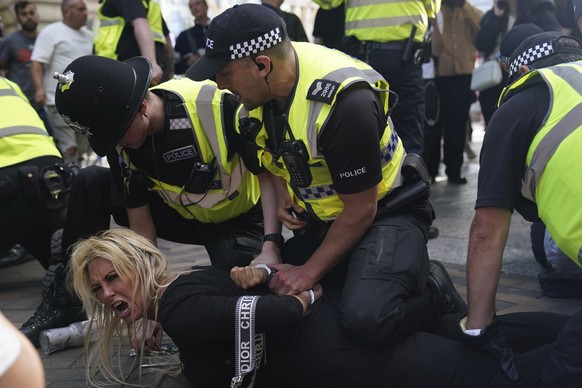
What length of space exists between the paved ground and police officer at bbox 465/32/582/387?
1003mm

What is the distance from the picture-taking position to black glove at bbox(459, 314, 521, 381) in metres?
2.52

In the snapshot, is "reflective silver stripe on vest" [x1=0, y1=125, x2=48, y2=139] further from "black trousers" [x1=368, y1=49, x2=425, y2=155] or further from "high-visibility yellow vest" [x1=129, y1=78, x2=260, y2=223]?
"black trousers" [x1=368, y1=49, x2=425, y2=155]

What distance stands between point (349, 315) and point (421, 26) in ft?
→ 8.01

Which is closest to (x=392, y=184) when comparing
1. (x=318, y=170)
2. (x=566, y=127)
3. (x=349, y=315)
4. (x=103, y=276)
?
(x=318, y=170)

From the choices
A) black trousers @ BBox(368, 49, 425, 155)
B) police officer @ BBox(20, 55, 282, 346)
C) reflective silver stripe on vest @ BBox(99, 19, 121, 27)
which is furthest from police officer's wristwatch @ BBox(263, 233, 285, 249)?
reflective silver stripe on vest @ BBox(99, 19, 121, 27)

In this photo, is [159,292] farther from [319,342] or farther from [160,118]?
[160,118]

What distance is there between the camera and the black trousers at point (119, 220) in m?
3.52

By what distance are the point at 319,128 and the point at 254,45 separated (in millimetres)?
362

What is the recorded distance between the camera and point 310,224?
3035 mm

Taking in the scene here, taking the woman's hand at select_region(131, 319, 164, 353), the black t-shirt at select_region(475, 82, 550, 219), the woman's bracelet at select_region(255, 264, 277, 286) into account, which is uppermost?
the black t-shirt at select_region(475, 82, 550, 219)

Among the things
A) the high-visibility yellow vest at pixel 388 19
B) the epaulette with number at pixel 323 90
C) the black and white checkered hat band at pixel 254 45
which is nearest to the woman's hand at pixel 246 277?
the epaulette with number at pixel 323 90

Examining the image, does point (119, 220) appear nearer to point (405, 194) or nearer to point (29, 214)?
point (29, 214)

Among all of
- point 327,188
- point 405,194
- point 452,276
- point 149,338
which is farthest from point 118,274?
point 452,276

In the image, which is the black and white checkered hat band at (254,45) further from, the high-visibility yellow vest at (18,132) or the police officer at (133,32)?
the police officer at (133,32)
